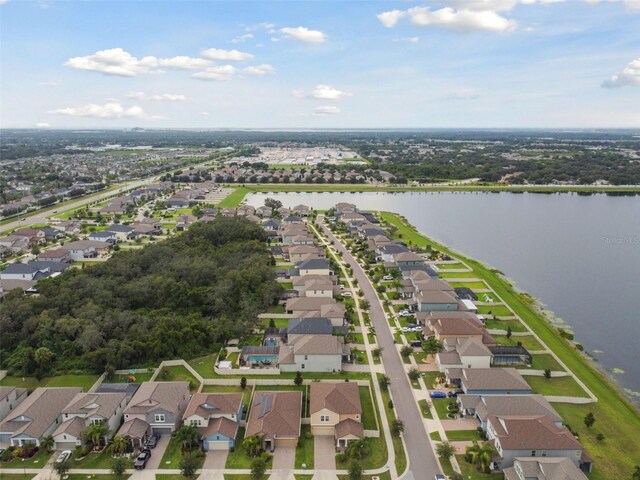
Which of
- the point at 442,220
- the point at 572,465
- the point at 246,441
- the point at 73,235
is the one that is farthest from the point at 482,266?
the point at 73,235

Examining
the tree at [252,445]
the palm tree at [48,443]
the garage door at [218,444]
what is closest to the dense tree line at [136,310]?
the palm tree at [48,443]

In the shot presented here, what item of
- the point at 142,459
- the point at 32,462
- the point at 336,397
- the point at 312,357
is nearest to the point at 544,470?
the point at 336,397

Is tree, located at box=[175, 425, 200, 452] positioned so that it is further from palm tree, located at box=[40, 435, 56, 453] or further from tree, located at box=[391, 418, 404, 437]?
tree, located at box=[391, 418, 404, 437]

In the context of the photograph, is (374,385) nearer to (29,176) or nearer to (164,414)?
(164,414)

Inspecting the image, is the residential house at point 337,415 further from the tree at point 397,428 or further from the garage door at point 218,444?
the garage door at point 218,444

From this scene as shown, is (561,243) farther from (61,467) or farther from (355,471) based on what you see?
(61,467)

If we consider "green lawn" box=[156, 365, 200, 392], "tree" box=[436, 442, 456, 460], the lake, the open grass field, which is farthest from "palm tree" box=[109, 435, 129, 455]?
the lake
